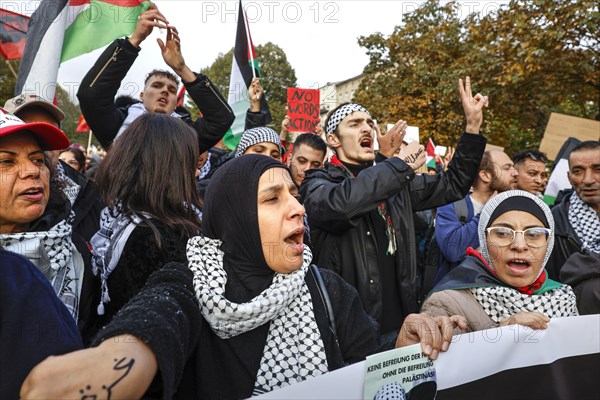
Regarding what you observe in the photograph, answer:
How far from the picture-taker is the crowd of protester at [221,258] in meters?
1.22

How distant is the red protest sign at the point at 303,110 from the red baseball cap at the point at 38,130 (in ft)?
14.0

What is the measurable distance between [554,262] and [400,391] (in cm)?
272

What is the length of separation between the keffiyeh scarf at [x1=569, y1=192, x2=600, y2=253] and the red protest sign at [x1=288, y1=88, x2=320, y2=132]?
120 inches

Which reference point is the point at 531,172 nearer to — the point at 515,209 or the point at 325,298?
the point at 515,209

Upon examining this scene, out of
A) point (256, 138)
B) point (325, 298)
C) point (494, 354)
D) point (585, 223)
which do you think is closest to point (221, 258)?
point (325, 298)

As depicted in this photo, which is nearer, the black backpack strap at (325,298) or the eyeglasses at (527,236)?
the black backpack strap at (325,298)

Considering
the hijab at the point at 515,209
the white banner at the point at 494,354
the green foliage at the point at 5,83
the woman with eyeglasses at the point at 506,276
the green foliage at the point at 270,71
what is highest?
the green foliage at the point at 270,71

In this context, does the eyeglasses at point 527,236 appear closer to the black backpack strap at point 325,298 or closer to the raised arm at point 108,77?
the black backpack strap at point 325,298

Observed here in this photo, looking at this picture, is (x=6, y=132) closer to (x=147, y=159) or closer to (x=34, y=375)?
(x=147, y=159)

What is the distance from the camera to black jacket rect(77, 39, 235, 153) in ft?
10.7

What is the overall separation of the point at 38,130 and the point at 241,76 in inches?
154

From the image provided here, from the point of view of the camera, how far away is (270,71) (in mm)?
41875

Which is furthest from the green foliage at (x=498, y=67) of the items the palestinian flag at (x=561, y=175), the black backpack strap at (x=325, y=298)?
the black backpack strap at (x=325, y=298)

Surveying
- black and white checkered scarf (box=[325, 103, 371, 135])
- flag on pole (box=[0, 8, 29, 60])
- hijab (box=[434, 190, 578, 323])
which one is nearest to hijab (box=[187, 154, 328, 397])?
hijab (box=[434, 190, 578, 323])
